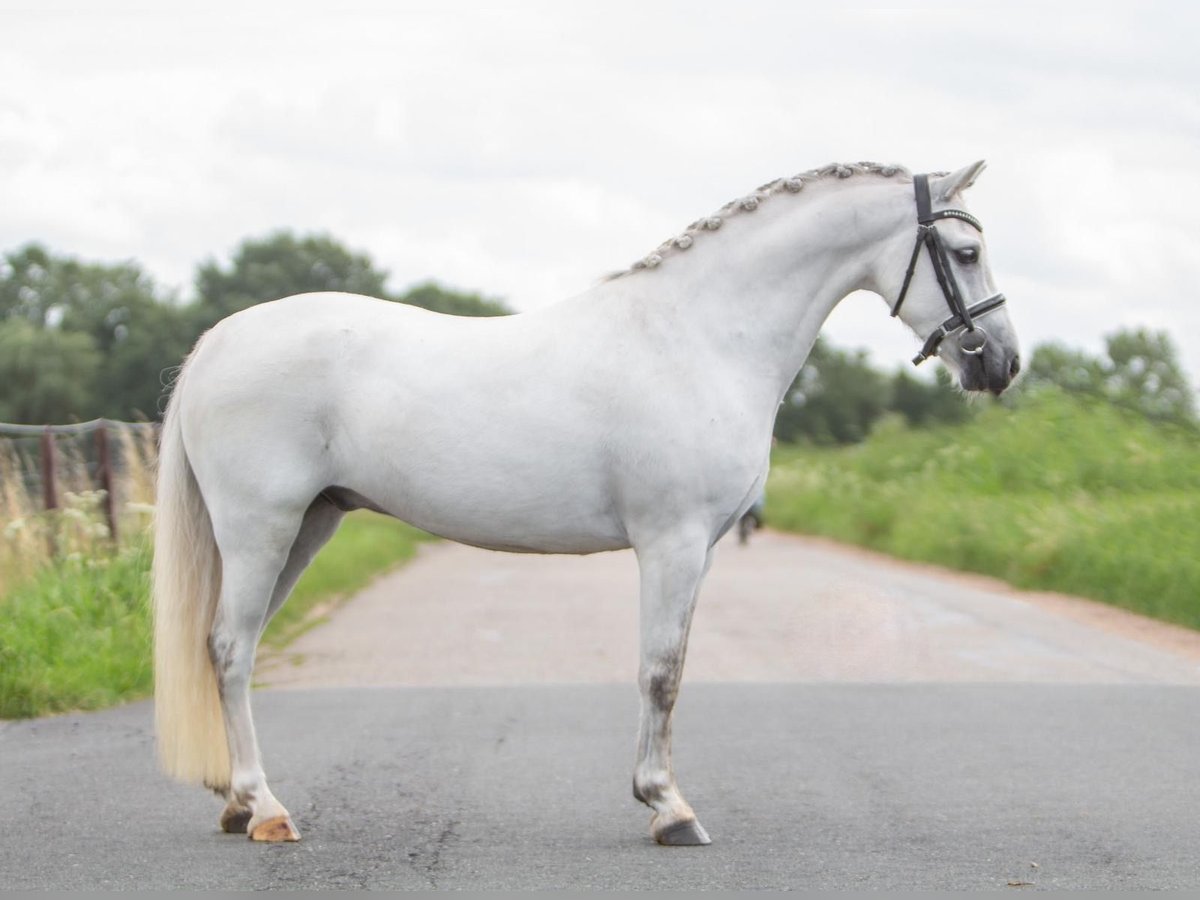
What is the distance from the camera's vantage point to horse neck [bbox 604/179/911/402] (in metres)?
5.61

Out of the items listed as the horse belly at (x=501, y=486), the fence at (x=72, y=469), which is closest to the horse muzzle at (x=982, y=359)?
the horse belly at (x=501, y=486)

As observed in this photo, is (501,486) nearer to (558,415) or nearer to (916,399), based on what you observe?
(558,415)

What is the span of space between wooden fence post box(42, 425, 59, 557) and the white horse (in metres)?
6.38

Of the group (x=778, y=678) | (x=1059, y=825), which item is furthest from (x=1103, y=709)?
(x=1059, y=825)

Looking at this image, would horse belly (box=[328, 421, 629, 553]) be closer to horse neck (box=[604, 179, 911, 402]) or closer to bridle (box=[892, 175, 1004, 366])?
horse neck (box=[604, 179, 911, 402])

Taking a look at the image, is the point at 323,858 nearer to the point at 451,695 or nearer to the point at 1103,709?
the point at 451,695

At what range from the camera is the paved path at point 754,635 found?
1043 cm

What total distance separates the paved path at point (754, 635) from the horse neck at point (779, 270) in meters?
4.76

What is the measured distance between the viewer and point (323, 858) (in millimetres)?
5090


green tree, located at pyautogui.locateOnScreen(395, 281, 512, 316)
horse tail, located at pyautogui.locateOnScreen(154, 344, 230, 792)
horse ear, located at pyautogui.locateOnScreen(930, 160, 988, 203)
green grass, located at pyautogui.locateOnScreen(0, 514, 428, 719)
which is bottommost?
green tree, located at pyautogui.locateOnScreen(395, 281, 512, 316)

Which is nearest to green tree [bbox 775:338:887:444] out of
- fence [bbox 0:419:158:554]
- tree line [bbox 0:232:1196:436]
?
tree line [bbox 0:232:1196:436]

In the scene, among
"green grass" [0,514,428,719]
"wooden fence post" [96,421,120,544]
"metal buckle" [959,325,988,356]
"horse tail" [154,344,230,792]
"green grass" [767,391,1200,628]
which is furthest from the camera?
"green grass" [767,391,1200,628]

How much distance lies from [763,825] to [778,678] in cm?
455

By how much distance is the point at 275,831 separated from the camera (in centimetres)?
539
